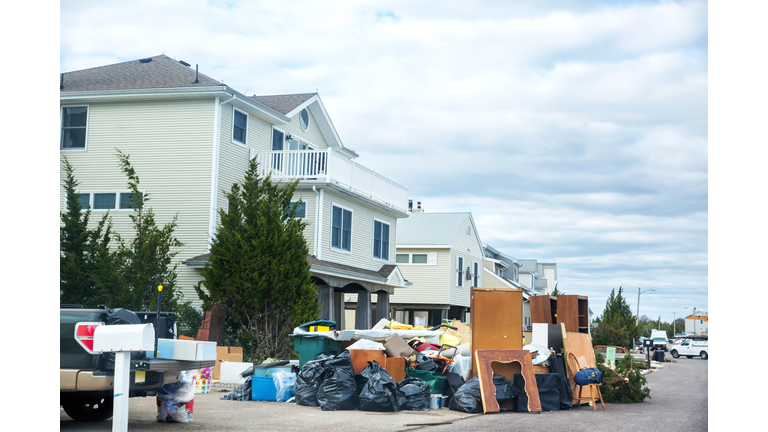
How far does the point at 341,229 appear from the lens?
24125mm

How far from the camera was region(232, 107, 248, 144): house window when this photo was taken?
74.2ft

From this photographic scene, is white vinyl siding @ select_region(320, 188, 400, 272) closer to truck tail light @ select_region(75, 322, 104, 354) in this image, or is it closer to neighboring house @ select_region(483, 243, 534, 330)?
truck tail light @ select_region(75, 322, 104, 354)

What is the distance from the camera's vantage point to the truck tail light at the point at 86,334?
23.9 ft

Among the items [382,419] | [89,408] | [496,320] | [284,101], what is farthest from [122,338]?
[284,101]

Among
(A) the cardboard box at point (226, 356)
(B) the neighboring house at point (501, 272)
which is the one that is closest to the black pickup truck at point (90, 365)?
(A) the cardboard box at point (226, 356)

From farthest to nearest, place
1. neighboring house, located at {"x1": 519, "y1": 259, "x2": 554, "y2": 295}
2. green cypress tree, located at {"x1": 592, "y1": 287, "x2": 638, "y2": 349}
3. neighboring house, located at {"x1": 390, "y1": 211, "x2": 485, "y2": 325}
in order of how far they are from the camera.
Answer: neighboring house, located at {"x1": 519, "y1": 259, "x2": 554, "y2": 295} → neighboring house, located at {"x1": 390, "y1": 211, "x2": 485, "y2": 325} → green cypress tree, located at {"x1": 592, "y1": 287, "x2": 638, "y2": 349}

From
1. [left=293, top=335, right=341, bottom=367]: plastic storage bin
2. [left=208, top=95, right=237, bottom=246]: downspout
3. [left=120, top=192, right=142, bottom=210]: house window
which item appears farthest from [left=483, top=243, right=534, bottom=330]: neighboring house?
[left=293, top=335, right=341, bottom=367]: plastic storage bin

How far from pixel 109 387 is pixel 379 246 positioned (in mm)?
20207

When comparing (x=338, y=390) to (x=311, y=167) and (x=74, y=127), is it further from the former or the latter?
(x=74, y=127)

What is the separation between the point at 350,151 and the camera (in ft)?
98.4

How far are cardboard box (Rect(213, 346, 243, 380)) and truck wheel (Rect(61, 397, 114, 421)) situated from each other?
285 inches

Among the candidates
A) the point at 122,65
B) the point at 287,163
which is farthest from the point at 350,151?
the point at 122,65

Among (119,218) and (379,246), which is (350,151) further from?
(119,218)
